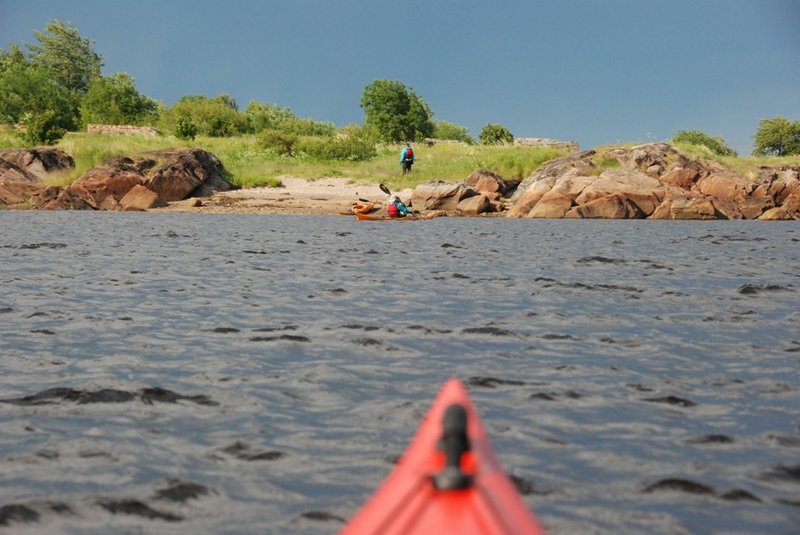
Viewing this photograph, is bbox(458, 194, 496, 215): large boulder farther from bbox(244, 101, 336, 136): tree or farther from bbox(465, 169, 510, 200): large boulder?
bbox(244, 101, 336, 136): tree

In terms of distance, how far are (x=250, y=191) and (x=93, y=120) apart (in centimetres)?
2842

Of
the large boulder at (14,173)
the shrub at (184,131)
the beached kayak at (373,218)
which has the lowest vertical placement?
the beached kayak at (373,218)

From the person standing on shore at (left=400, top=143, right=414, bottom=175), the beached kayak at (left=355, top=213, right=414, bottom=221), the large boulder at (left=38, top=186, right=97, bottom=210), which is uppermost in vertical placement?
the person standing on shore at (left=400, top=143, right=414, bottom=175)

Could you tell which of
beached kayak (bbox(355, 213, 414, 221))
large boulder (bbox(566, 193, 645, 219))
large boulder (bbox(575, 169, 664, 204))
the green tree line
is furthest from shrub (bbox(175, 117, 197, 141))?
large boulder (bbox(566, 193, 645, 219))

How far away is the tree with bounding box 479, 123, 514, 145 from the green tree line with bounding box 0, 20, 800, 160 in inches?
5.3

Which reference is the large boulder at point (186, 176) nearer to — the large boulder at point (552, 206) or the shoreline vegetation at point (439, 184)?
the shoreline vegetation at point (439, 184)

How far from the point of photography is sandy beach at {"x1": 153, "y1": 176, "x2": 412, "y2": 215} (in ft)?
117

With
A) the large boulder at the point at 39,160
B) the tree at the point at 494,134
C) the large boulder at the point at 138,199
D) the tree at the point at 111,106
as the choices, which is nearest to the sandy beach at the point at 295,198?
the large boulder at the point at 138,199

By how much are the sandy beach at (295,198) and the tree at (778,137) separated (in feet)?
205

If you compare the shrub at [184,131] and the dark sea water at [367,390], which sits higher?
the shrub at [184,131]

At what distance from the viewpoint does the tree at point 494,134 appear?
79625mm

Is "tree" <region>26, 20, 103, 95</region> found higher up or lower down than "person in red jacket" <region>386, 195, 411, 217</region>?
higher up

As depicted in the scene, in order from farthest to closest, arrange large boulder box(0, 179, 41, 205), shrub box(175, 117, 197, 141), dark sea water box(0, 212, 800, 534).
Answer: shrub box(175, 117, 197, 141) → large boulder box(0, 179, 41, 205) → dark sea water box(0, 212, 800, 534)

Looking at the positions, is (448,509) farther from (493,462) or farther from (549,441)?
(549,441)
